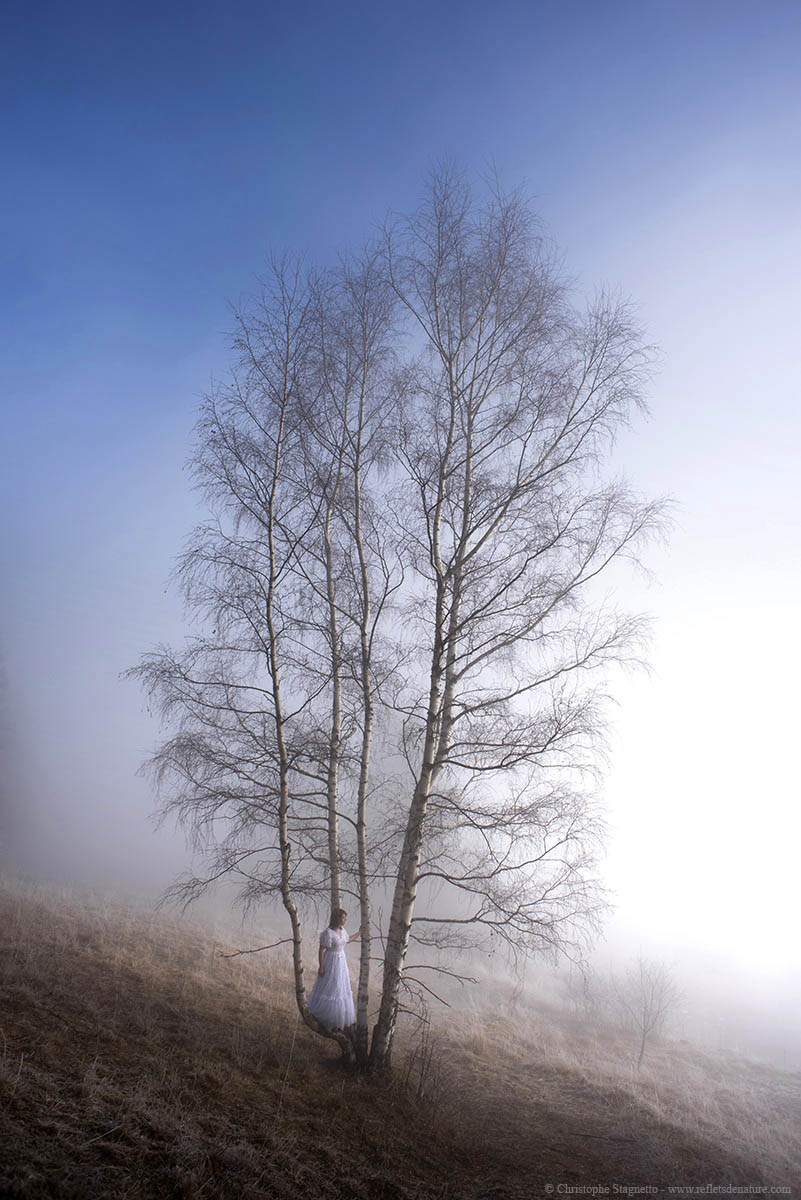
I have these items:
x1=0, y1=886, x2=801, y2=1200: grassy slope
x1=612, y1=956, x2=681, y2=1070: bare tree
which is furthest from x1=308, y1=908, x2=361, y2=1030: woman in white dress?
x1=612, y1=956, x2=681, y2=1070: bare tree

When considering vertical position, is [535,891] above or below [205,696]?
below

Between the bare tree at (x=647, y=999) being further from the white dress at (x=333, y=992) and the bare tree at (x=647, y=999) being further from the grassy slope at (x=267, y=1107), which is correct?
the white dress at (x=333, y=992)

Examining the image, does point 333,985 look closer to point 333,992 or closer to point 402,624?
point 333,992

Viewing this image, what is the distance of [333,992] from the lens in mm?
8125

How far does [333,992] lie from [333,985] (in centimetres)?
8

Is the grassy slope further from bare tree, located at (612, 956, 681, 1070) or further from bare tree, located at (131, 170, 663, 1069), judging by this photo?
bare tree, located at (612, 956, 681, 1070)

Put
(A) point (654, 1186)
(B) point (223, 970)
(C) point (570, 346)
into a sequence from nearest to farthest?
(A) point (654, 1186) → (C) point (570, 346) → (B) point (223, 970)

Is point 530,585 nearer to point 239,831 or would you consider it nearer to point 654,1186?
point 239,831

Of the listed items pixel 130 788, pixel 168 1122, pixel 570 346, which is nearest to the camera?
pixel 168 1122

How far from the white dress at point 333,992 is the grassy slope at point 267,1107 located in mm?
501

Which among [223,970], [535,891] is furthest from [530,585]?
[223,970]

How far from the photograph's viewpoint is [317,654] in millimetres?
8797

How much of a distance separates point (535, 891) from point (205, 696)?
4953mm

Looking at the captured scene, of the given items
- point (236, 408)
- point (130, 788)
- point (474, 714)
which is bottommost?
point (130, 788)
